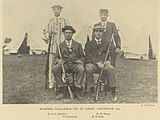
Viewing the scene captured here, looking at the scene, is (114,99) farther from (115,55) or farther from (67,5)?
(67,5)

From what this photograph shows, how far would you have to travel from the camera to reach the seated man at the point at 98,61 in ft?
1.51

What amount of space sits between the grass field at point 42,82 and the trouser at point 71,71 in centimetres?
2

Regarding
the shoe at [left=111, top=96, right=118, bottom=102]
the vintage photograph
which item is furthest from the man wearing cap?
the shoe at [left=111, top=96, right=118, bottom=102]

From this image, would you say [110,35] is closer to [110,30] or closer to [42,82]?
[110,30]

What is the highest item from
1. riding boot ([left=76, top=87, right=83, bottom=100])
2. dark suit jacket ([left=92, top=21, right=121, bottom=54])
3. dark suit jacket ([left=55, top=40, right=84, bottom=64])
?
dark suit jacket ([left=92, top=21, right=121, bottom=54])

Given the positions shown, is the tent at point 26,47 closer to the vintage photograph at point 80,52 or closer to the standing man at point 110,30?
the vintage photograph at point 80,52

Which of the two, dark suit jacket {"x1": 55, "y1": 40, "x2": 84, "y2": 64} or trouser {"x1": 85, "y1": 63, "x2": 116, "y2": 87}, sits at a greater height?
dark suit jacket {"x1": 55, "y1": 40, "x2": 84, "y2": 64}

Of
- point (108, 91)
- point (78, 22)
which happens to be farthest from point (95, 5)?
point (108, 91)

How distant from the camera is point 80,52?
1.51 ft

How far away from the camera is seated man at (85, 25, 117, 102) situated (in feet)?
1.51

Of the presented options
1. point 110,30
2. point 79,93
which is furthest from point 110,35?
point 79,93

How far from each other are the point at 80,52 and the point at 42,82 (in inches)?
3.2

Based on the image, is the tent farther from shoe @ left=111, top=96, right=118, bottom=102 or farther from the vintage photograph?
shoe @ left=111, top=96, right=118, bottom=102

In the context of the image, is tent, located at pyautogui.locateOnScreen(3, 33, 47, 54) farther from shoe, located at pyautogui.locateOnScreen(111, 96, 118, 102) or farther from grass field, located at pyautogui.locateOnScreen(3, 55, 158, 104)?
shoe, located at pyautogui.locateOnScreen(111, 96, 118, 102)
